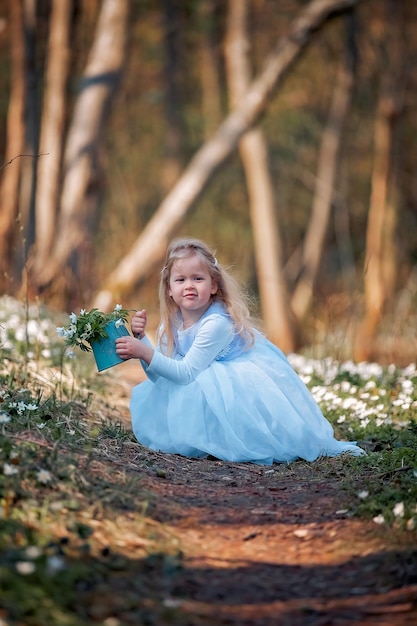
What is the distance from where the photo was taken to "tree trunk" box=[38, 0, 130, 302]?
33.4ft

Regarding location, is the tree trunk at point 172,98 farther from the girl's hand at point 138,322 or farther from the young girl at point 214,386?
the girl's hand at point 138,322

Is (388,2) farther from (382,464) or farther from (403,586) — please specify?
(403,586)

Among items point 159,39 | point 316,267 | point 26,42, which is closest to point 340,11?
point 26,42

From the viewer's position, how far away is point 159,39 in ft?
56.6

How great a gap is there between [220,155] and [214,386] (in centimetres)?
677

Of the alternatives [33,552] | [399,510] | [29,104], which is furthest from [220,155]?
[33,552]

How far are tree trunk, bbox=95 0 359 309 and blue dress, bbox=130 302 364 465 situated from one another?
577 cm

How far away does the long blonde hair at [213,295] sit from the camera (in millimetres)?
4598

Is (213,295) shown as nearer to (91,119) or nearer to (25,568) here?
(25,568)

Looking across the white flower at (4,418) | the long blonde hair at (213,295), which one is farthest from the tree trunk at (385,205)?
the white flower at (4,418)

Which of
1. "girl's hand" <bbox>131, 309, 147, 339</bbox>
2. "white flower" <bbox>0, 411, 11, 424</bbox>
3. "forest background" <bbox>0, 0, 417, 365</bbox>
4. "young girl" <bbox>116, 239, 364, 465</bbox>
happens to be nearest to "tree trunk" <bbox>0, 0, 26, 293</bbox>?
"forest background" <bbox>0, 0, 417, 365</bbox>

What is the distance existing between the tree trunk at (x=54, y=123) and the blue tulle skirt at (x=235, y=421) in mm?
6104

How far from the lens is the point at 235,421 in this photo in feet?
14.1

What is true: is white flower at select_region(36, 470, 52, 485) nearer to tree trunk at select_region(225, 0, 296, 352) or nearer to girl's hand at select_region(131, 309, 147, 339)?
girl's hand at select_region(131, 309, 147, 339)
